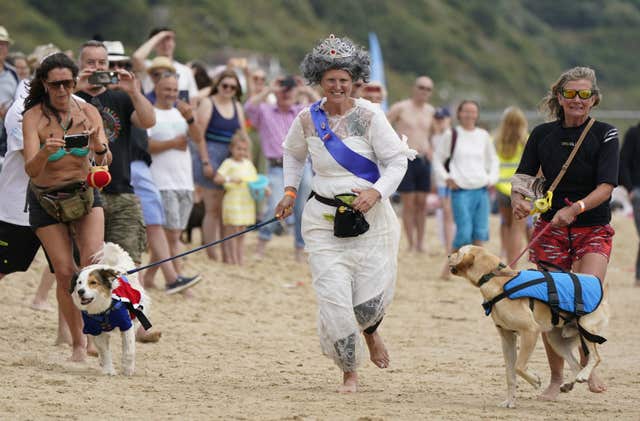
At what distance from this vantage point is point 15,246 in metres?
9.14

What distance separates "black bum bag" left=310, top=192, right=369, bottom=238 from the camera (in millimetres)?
7859

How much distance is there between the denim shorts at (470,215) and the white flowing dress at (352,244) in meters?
6.33

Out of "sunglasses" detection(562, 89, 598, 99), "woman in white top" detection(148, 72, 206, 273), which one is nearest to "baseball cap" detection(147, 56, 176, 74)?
"woman in white top" detection(148, 72, 206, 273)

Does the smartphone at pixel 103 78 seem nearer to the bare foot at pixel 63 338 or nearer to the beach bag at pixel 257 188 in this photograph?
the bare foot at pixel 63 338

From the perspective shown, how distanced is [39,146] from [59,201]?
386mm

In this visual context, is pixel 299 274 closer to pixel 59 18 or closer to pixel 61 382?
pixel 61 382

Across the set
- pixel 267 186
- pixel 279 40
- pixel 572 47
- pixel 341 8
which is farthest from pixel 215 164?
pixel 572 47

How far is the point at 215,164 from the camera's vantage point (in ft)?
47.9

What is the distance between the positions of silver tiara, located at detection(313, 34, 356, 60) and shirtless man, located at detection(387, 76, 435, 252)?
8759 millimetres

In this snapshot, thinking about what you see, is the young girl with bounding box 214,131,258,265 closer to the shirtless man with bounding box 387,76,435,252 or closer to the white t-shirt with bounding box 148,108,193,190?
the white t-shirt with bounding box 148,108,193,190

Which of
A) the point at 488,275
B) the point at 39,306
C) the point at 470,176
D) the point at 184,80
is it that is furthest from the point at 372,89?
the point at 488,275

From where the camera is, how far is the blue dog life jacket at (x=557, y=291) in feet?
24.0

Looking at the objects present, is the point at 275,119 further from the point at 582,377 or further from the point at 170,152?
the point at 582,377

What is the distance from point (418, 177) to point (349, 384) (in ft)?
31.2
